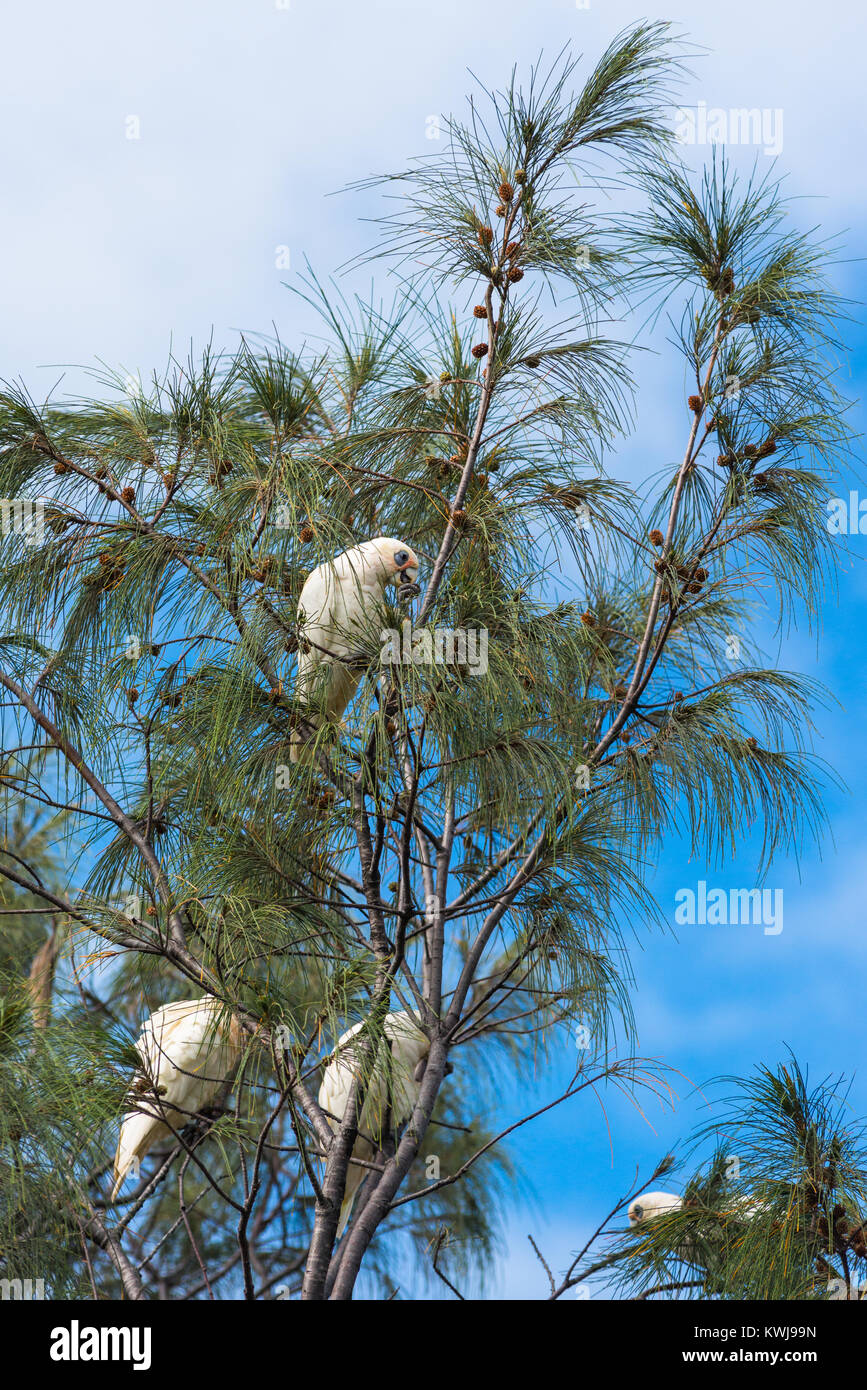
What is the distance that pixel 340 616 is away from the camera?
6.93 ft

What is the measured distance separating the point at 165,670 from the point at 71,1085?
0.77m

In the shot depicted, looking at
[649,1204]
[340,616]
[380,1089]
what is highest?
[340,616]

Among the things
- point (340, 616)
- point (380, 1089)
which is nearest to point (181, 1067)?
point (380, 1089)

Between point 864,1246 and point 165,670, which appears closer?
point 864,1246

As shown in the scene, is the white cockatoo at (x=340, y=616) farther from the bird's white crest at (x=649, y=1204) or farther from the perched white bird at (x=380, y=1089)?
the bird's white crest at (x=649, y=1204)

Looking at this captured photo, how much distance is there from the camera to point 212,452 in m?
2.31

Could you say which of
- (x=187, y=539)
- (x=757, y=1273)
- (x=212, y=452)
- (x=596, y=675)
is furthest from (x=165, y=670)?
(x=757, y=1273)

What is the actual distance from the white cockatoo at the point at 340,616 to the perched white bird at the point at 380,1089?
0.44m

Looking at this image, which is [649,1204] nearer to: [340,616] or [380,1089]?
[380,1089]

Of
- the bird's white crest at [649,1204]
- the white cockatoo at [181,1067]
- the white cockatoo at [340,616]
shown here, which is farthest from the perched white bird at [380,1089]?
the bird's white crest at [649,1204]

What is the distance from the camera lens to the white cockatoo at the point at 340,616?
202 cm
